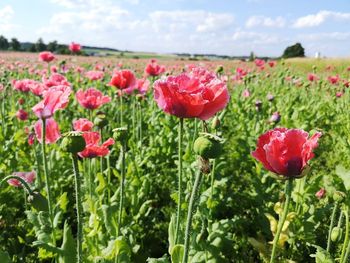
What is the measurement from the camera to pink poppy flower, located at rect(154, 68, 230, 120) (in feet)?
5.46

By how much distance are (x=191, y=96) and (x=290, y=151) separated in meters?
0.42

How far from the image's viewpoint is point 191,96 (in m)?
1.66

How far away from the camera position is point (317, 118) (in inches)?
291

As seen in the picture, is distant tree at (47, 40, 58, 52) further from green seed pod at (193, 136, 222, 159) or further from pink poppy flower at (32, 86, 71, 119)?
green seed pod at (193, 136, 222, 159)

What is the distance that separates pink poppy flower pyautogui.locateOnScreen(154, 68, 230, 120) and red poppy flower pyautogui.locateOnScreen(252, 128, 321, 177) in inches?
10.1

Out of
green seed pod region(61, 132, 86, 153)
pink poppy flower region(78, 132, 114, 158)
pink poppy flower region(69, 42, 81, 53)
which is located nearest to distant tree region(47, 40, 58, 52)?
pink poppy flower region(69, 42, 81, 53)

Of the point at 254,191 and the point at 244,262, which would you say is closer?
the point at 244,262

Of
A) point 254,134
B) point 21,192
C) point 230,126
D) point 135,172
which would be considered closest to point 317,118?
point 230,126

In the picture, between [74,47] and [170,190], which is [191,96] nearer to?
[170,190]

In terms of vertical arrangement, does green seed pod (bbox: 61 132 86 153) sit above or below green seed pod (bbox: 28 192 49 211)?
above

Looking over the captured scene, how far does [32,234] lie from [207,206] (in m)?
1.24

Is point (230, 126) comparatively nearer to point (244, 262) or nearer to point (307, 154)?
point (244, 262)

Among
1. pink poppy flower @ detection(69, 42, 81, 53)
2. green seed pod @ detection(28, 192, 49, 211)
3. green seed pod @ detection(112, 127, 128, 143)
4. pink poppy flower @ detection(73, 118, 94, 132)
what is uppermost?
pink poppy flower @ detection(69, 42, 81, 53)

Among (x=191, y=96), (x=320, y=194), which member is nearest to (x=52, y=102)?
(x=191, y=96)
